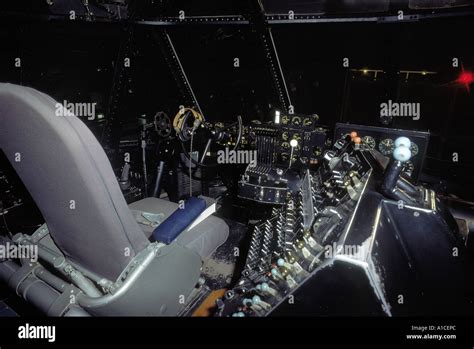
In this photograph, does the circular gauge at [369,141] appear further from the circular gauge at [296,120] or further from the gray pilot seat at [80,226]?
the gray pilot seat at [80,226]

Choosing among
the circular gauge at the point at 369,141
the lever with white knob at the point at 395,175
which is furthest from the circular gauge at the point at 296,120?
the lever with white knob at the point at 395,175

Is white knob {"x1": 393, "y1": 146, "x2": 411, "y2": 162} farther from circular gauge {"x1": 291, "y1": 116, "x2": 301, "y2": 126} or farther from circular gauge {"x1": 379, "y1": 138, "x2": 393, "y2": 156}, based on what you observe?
circular gauge {"x1": 291, "y1": 116, "x2": 301, "y2": 126}

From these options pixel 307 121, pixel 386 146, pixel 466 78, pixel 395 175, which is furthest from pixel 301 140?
pixel 466 78

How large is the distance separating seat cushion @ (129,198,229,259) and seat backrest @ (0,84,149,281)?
57cm

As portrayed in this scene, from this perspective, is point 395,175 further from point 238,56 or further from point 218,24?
point 238,56

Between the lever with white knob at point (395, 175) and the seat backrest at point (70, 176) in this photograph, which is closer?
the seat backrest at point (70, 176)

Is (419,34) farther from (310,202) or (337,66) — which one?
(310,202)

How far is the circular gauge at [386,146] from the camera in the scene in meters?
2.36

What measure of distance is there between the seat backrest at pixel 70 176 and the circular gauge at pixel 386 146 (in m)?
2.10

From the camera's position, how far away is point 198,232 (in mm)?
1867

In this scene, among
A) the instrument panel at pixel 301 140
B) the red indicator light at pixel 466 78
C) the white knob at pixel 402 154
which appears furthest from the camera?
the red indicator light at pixel 466 78

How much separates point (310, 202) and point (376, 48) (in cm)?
445

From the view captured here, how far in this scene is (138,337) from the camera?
1263 millimetres

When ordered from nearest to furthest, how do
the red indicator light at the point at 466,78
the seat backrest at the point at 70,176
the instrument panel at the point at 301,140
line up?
the seat backrest at the point at 70,176 < the instrument panel at the point at 301,140 < the red indicator light at the point at 466,78
